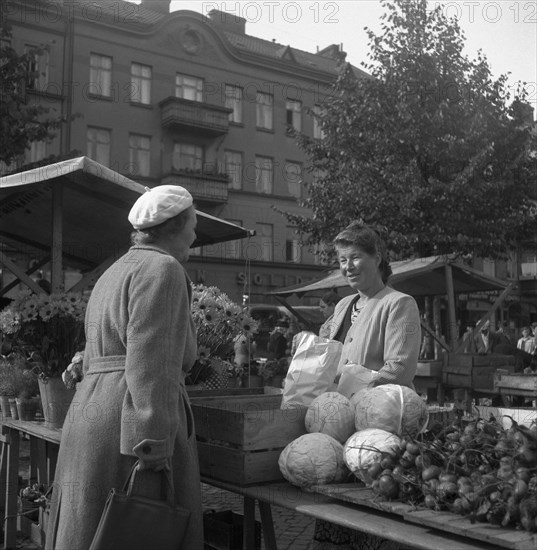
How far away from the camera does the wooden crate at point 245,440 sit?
2.71 m

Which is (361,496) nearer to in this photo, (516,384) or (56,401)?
(56,401)

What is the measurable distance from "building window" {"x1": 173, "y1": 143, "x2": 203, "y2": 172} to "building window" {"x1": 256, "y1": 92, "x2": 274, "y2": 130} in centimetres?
338

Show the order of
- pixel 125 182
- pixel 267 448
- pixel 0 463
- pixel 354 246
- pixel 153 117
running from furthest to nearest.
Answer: pixel 153 117 → pixel 125 182 → pixel 0 463 → pixel 354 246 → pixel 267 448

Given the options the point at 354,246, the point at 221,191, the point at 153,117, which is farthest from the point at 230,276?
the point at 354,246

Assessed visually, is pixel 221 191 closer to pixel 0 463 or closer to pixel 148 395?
pixel 0 463

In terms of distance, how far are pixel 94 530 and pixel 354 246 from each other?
5.58 ft

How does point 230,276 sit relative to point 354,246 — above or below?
above

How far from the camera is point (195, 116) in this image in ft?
94.1

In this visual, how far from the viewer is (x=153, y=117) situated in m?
28.5

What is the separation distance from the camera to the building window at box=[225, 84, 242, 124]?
1217 inches

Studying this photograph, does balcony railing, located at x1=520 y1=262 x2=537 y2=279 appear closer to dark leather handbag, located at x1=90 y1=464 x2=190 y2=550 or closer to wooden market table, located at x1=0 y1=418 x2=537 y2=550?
wooden market table, located at x1=0 y1=418 x2=537 y2=550

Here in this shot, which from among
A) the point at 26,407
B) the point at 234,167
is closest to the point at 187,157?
the point at 234,167

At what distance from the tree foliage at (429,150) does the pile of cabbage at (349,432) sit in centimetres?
1252

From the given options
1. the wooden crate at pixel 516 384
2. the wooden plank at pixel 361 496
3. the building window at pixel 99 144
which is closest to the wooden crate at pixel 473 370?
the wooden crate at pixel 516 384
